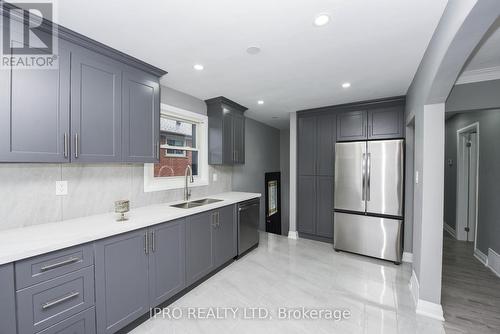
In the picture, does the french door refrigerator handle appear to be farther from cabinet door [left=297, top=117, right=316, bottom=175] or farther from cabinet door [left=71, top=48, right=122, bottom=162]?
cabinet door [left=71, top=48, right=122, bottom=162]

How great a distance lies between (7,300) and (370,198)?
382cm

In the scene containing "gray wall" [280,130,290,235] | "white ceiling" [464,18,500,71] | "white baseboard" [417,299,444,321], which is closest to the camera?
"white ceiling" [464,18,500,71]

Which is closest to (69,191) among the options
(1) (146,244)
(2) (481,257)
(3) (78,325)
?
(1) (146,244)

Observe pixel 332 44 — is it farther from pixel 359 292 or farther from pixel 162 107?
pixel 359 292

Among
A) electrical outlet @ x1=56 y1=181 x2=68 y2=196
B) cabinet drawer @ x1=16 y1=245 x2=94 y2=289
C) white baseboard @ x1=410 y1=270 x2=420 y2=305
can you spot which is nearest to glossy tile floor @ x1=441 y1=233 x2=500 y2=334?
white baseboard @ x1=410 y1=270 x2=420 y2=305

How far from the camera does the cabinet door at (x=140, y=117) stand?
2.09 meters

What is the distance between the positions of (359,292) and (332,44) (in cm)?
264

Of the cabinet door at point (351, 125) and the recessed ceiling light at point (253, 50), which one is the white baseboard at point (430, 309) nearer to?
the cabinet door at point (351, 125)

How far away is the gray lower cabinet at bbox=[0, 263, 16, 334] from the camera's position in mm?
1167

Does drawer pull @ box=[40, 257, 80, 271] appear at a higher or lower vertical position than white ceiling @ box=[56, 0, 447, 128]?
lower

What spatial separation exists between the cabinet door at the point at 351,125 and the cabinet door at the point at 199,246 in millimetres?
2720

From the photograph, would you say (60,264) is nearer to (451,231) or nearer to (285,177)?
(285,177)

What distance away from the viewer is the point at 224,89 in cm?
296

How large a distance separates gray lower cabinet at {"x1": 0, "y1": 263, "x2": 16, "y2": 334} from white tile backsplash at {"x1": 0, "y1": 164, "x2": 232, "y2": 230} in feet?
2.11
